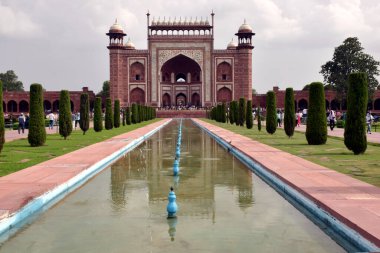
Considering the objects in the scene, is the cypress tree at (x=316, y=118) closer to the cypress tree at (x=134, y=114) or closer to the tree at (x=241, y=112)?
the tree at (x=241, y=112)

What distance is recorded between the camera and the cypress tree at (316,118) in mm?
11094

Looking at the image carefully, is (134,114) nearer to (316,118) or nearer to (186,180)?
(316,118)

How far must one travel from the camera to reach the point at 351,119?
9.03 meters

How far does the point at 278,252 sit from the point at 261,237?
0.37m

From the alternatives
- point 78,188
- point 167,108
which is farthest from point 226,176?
point 167,108

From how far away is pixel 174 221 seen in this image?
412 centimetres

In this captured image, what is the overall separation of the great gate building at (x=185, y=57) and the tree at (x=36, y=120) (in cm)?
3518

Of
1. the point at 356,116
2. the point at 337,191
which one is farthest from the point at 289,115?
the point at 337,191

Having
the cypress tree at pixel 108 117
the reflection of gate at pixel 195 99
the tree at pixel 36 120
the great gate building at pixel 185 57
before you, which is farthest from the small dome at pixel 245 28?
the tree at pixel 36 120

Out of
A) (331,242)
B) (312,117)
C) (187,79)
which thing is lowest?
(331,242)

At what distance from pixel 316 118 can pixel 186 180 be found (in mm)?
5871

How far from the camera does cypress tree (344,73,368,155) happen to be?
8.74 metres

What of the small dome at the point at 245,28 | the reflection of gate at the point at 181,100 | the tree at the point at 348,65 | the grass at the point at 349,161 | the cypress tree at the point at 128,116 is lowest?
the grass at the point at 349,161

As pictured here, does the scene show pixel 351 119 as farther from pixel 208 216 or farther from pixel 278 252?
pixel 278 252
